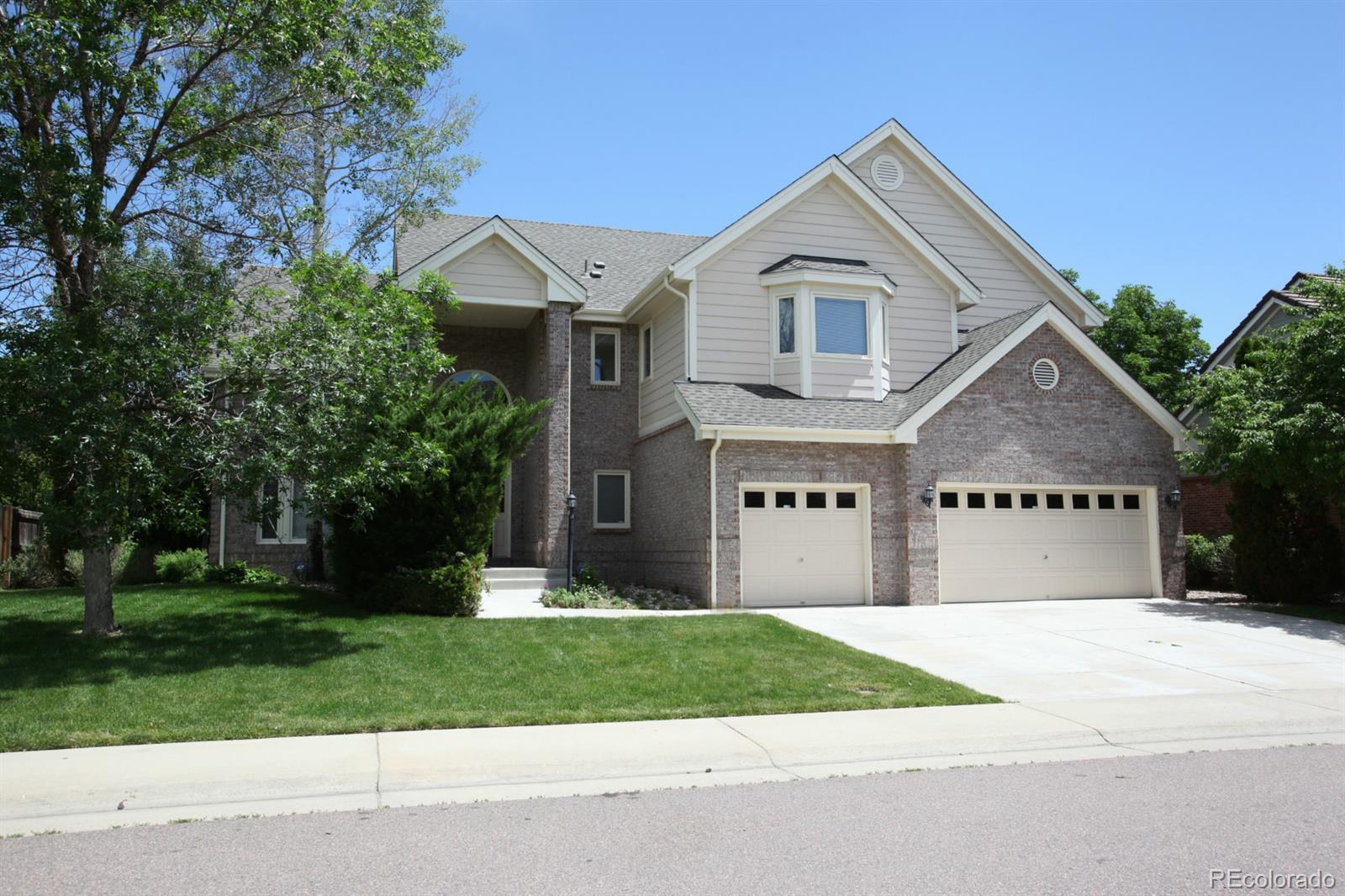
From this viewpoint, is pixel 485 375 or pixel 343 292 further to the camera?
pixel 485 375

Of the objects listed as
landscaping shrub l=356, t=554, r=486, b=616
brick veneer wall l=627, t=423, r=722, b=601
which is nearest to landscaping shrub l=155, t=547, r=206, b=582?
landscaping shrub l=356, t=554, r=486, b=616

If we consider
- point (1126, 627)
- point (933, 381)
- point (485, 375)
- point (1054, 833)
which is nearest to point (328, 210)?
point (485, 375)

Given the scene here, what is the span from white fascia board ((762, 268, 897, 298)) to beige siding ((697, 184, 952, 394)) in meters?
0.48

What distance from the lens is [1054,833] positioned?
18.4 feet

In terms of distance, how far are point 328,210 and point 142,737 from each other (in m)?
12.5

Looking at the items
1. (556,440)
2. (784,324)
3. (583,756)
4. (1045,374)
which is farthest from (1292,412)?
(583,756)

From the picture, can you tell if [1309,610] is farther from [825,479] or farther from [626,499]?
[626,499]

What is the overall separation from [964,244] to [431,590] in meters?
14.8

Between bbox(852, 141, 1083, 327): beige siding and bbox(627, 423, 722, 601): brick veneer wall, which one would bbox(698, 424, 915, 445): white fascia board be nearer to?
bbox(627, 423, 722, 601): brick veneer wall

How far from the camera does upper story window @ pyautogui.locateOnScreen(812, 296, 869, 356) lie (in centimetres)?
1875

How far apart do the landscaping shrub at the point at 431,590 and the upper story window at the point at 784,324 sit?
774 centimetres

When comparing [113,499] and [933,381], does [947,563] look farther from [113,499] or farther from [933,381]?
[113,499]

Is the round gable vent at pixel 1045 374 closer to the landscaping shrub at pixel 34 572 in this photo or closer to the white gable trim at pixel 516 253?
the white gable trim at pixel 516 253

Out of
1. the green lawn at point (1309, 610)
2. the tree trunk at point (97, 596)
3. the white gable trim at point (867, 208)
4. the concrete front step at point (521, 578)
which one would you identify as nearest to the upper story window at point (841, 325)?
the white gable trim at point (867, 208)
